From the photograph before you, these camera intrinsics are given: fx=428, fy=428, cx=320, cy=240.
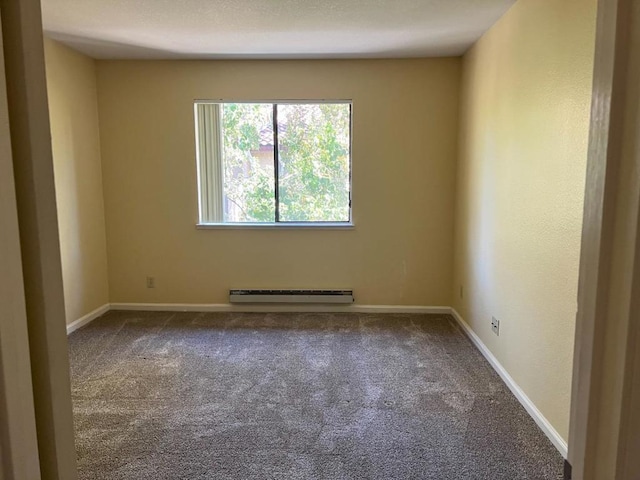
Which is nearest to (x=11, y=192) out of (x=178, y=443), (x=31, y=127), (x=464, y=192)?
(x=31, y=127)

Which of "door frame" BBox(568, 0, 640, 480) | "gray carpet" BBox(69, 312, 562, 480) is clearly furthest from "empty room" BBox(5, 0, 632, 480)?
"door frame" BBox(568, 0, 640, 480)

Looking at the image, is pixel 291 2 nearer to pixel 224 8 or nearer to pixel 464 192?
pixel 224 8

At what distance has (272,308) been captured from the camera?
14.7ft

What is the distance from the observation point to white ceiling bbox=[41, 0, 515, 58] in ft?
9.25

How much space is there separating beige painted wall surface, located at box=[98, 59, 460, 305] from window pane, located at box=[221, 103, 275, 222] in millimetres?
184

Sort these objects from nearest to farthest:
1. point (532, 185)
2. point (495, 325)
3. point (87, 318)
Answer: point (532, 185)
point (495, 325)
point (87, 318)

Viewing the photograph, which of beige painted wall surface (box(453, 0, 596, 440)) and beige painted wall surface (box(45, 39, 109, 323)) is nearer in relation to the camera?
beige painted wall surface (box(453, 0, 596, 440))

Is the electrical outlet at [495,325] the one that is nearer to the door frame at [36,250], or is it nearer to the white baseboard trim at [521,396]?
the white baseboard trim at [521,396]

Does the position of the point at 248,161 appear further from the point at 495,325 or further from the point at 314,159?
the point at 495,325

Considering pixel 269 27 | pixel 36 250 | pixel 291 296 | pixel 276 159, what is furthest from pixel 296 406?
pixel 269 27

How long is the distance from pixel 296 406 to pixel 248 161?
8.65 feet

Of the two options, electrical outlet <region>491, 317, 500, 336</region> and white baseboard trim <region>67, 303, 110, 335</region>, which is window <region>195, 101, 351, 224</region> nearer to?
white baseboard trim <region>67, 303, 110, 335</region>

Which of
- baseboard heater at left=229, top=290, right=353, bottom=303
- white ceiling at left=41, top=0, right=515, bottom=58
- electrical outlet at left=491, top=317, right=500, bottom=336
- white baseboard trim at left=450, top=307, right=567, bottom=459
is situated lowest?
white baseboard trim at left=450, top=307, right=567, bottom=459

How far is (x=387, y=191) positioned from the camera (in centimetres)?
429
